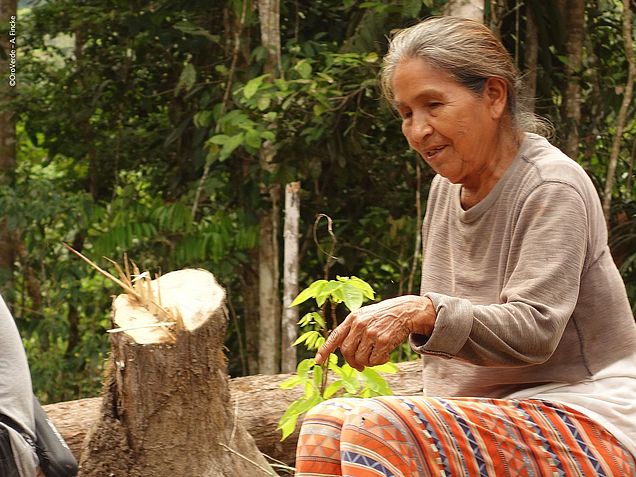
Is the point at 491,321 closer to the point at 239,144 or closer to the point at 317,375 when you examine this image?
the point at 317,375

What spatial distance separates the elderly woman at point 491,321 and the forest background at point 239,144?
2.76 metres

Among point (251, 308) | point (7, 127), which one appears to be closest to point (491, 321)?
point (251, 308)

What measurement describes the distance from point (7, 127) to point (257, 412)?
3.85 meters

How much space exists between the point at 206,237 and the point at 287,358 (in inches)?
35.7

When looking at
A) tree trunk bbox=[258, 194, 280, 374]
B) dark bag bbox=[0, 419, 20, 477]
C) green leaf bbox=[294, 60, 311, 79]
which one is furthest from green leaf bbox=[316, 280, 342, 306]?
tree trunk bbox=[258, 194, 280, 374]

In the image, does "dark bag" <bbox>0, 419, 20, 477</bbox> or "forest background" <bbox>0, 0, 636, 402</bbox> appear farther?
"forest background" <bbox>0, 0, 636, 402</bbox>

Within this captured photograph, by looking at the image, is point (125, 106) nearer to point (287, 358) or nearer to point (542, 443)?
point (287, 358)

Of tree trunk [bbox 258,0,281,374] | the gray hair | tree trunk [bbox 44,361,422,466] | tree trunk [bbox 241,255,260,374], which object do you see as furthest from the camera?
tree trunk [bbox 241,255,260,374]

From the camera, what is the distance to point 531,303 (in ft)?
6.46

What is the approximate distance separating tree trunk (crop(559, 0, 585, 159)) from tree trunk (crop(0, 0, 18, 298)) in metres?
3.61

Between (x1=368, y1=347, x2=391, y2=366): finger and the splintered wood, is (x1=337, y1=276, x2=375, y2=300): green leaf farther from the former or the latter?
(x1=368, y1=347, x2=391, y2=366): finger

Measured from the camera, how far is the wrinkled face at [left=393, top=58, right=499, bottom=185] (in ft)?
7.22

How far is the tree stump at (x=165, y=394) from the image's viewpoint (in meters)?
3.19

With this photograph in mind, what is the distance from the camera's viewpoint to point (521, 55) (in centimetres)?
617
